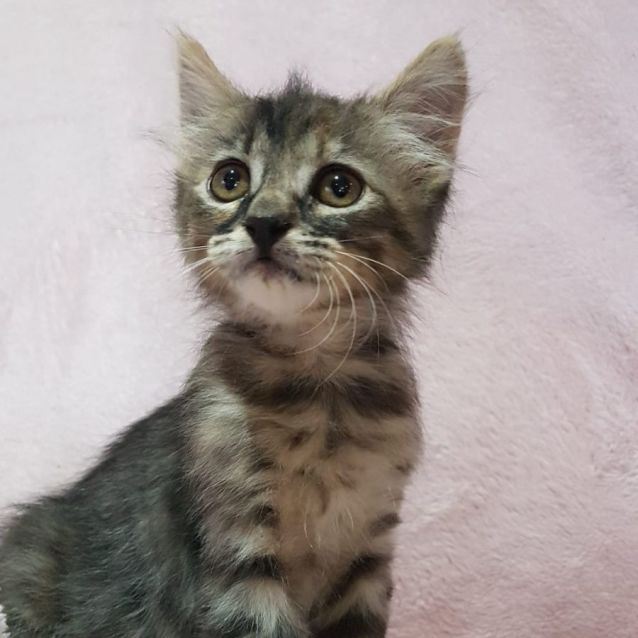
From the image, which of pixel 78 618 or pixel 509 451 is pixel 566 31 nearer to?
pixel 509 451

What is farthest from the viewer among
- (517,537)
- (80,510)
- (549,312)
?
(549,312)

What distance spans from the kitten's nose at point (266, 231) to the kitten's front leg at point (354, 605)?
0.40 meters

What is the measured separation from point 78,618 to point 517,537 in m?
0.66

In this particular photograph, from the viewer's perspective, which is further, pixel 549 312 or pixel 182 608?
pixel 549 312

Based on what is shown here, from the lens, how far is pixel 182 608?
1.03 m

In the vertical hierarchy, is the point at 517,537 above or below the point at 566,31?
below

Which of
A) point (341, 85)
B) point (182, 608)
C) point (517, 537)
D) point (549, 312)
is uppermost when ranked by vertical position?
point (341, 85)

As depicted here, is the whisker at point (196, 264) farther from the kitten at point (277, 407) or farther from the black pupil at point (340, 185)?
the black pupil at point (340, 185)

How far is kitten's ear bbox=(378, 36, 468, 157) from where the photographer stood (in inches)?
43.4

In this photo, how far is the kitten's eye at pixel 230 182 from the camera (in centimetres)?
105

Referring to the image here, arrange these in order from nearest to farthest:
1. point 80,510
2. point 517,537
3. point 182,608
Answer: point 182,608 → point 80,510 → point 517,537

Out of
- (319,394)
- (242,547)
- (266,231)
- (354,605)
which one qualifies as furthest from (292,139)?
(354,605)

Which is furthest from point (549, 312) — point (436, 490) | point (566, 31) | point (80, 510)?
point (80, 510)

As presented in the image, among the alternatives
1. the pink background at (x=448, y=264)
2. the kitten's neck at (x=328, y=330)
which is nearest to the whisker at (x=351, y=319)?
the kitten's neck at (x=328, y=330)
